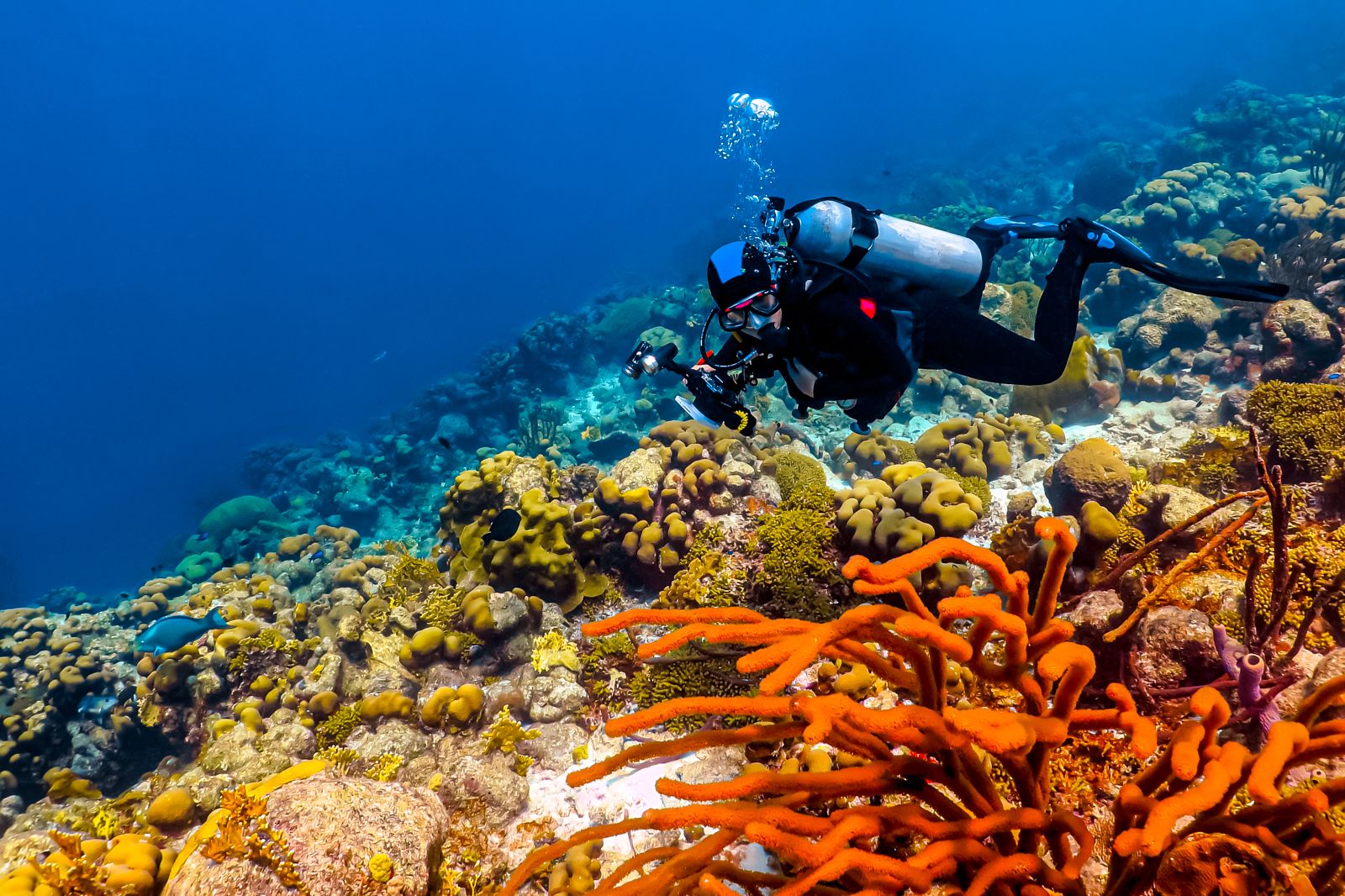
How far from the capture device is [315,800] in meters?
2.90

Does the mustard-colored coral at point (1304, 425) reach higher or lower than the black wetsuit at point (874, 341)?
lower

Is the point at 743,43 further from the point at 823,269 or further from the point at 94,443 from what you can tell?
the point at 823,269

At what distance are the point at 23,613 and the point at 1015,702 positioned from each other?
50.8 feet

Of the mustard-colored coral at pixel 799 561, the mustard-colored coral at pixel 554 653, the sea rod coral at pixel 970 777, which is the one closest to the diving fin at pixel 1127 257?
the mustard-colored coral at pixel 799 561

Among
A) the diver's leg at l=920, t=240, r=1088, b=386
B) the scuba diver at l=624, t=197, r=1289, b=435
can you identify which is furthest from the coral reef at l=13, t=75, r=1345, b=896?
the scuba diver at l=624, t=197, r=1289, b=435

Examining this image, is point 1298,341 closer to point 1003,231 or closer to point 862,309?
point 1003,231

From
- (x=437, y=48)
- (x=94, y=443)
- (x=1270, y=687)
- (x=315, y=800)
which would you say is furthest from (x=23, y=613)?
(x=437, y=48)

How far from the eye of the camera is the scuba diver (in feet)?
12.7

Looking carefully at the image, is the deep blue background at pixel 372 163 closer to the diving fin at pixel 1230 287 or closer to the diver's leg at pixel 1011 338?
the diver's leg at pixel 1011 338

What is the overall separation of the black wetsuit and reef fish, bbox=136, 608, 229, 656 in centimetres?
703

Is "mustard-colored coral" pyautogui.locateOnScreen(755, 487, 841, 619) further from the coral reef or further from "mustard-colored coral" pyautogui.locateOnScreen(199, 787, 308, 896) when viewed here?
"mustard-colored coral" pyautogui.locateOnScreen(199, 787, 308, 896)

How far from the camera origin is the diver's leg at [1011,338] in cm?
475

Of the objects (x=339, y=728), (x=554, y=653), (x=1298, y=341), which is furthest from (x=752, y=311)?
(x=1298, y=341)

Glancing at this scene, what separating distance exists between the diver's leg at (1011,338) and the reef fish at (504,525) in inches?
158
